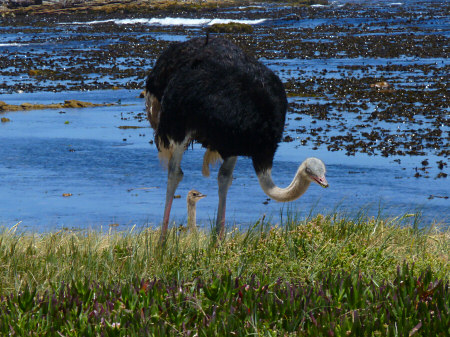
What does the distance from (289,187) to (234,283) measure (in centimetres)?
178

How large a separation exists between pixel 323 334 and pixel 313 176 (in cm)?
225

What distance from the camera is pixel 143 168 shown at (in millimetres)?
14055

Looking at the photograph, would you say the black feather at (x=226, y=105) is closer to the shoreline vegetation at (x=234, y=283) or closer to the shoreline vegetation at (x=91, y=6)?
the shoreline vegetation at (x=234, y=283)

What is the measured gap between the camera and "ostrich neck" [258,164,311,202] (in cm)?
702

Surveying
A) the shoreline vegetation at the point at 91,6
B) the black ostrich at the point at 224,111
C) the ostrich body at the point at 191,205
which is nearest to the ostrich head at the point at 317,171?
the black ostrich at the point at 224,111

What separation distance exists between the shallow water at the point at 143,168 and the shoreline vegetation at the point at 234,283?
37.9 inches

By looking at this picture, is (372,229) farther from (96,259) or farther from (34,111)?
(34,111)

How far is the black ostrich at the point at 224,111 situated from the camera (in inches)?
296

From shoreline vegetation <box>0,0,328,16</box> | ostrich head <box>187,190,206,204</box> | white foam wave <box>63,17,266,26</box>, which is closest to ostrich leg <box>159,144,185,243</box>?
ostrich head <box>187,190,206,204</box>

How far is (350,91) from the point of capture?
22516 millimetres

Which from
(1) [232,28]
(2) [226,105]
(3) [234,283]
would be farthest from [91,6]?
(3) [234,283]

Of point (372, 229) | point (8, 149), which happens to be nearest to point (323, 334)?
point (372, 229)

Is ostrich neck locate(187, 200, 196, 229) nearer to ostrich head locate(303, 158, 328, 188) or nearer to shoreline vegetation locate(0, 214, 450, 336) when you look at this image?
shoreline vegetation locate(0, 214, 450, 336)

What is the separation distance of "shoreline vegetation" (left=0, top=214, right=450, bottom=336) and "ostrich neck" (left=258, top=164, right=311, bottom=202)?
0.96 feet
